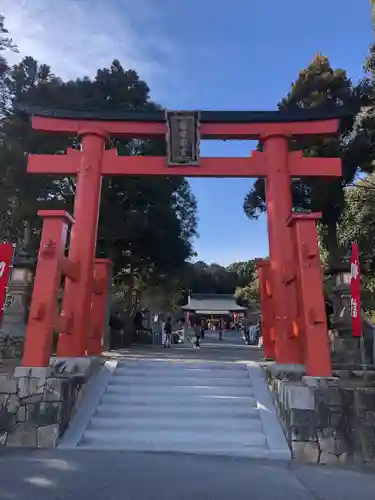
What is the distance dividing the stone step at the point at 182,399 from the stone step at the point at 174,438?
0.65 meters

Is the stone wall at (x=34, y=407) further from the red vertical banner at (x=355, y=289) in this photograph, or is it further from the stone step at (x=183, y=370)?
the red vertical banner at (x=355, y=289)

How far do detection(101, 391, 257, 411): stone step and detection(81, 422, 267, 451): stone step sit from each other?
2.13ft

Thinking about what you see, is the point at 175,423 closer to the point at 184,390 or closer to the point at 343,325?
the point at 184,390

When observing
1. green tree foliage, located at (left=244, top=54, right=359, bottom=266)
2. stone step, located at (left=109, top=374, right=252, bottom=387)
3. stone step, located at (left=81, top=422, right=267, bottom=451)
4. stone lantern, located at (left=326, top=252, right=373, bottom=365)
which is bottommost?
stone step, located at (left=81, top=422, right=267, bottom=451)

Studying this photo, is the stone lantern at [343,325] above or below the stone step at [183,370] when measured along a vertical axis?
above

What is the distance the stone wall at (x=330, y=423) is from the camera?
5449 mm

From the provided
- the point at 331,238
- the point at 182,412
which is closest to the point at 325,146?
the point at 331,238

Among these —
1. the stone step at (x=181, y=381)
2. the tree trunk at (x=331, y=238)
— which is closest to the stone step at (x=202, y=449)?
the stone step at (x=181, y=381)

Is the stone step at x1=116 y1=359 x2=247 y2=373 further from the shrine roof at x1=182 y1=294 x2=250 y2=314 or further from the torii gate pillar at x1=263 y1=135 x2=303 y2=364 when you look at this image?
the shrine roof at x1=182 y1=294 x2=250 y2=314

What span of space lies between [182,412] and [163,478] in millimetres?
2040

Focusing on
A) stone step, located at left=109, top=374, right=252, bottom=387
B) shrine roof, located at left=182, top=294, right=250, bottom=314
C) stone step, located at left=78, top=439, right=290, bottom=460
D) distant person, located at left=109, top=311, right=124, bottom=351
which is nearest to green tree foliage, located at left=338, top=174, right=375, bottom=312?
distant person, located at left=109, top=311, right=124, bottom=351

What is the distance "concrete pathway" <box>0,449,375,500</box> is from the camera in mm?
3969

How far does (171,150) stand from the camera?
890 centimetres

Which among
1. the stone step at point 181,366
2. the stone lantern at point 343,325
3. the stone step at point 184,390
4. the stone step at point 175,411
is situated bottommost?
the stone step at point 175,411
